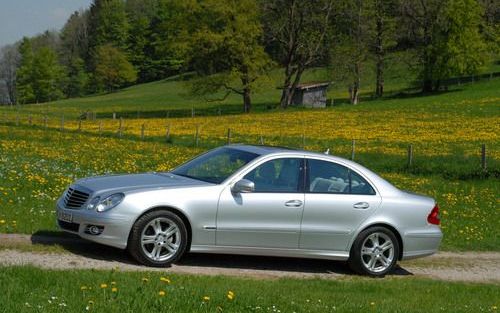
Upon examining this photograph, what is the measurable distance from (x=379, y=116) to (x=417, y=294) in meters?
40.1

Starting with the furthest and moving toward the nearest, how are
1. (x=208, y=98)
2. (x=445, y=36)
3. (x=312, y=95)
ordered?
1. (x=208, y=98)
2. (x=312, y=95)
3. (x=445, y=36)

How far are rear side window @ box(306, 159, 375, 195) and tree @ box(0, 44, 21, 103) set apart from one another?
438ft

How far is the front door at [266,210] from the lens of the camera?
8.53 metres

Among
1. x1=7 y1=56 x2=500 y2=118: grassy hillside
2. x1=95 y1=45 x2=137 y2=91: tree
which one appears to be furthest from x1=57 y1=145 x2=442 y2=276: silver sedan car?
x1=95 y1=45 x2=137 y2=91: tree

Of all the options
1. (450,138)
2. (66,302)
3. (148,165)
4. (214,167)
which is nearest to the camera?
(66,302)

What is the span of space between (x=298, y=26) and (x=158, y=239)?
53199mm

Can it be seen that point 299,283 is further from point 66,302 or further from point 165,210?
point 66,302

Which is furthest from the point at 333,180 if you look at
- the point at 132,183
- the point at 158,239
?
the point at 132,183

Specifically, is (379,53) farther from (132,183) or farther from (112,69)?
(112,69)

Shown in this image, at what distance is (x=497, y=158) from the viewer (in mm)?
25625

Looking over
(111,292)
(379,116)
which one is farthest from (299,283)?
(379,116)

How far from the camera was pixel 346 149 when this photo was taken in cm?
2970

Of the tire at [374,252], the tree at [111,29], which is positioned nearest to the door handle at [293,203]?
the tire at [374,252]

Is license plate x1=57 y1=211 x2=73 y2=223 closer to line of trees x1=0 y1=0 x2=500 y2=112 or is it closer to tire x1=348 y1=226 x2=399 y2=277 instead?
tire x1=348 y1=226 x2=399 y2=277
